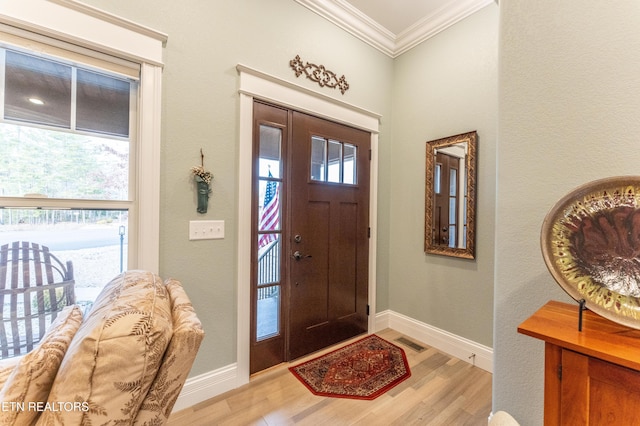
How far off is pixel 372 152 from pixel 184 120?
1744 millimetres

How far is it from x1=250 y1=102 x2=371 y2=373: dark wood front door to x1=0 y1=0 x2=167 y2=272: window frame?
65cm

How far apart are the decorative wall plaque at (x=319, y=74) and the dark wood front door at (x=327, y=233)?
33 centimetres

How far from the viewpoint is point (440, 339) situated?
2424 mm

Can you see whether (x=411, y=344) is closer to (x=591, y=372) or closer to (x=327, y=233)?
(x=327, y=233)

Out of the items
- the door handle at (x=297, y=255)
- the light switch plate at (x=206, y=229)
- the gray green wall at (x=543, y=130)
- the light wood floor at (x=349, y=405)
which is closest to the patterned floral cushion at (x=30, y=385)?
the light switch plate at (x=206, y=229)

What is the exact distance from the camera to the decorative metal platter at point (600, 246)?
81 centimetres

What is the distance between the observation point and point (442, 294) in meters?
2.44

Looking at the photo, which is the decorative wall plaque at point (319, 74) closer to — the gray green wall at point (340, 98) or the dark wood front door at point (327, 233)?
the gray green wall at point (340, 98)

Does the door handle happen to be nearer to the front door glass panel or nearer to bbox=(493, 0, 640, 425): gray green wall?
the front door glass panel

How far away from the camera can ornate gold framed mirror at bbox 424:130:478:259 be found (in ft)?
7.34

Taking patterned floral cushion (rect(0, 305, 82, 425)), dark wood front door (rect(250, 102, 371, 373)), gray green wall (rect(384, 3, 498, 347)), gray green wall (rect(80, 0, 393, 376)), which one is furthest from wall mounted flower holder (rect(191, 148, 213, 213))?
gray green wall (rect(384, 3, 498, 347))

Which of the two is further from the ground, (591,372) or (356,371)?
(591,372)

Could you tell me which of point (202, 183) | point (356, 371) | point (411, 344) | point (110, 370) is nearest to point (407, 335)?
point (411, 344)

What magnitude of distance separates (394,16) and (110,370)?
10.2 ft
